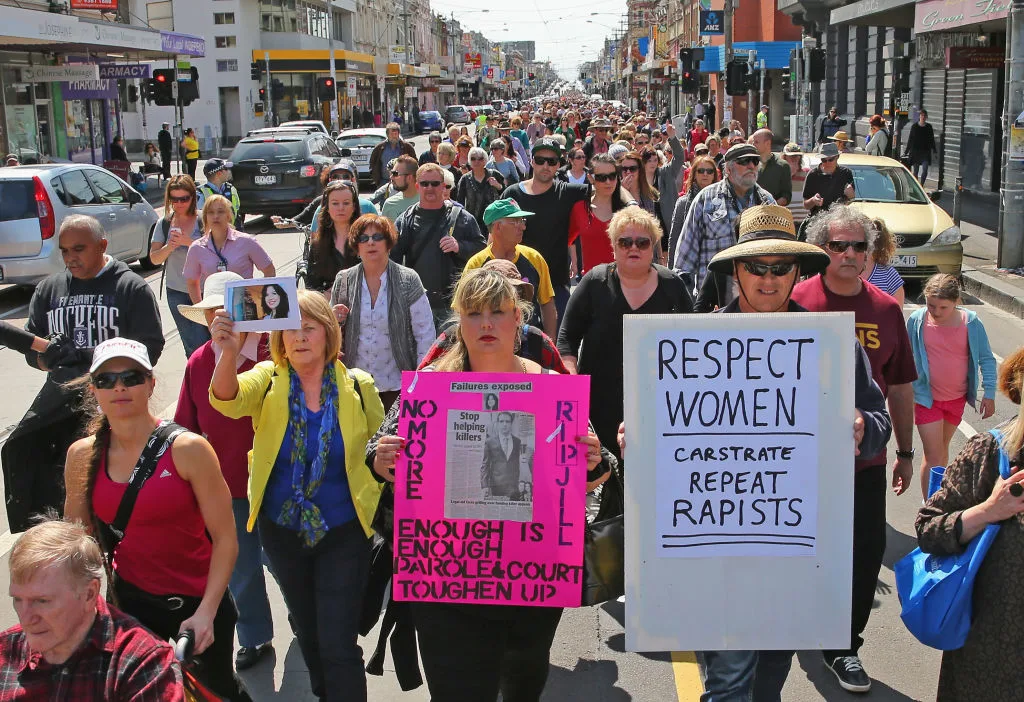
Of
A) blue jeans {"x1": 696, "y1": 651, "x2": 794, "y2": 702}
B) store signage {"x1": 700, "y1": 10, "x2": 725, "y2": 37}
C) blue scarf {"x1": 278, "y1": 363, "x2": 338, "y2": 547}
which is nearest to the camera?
blue jeans {"x1": 696, "y1": 651, "x2": 794, "y2": 702}

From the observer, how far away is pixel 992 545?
3.03m

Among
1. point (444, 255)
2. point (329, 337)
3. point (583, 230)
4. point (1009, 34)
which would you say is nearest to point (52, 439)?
point (329, 337)

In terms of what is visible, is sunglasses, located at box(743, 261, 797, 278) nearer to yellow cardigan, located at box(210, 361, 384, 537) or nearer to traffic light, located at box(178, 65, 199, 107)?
yellow cardigan, located at box(210, 361, 384, 537)

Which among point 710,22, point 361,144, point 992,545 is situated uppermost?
point 710,22

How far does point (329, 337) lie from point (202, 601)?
1.06 metres

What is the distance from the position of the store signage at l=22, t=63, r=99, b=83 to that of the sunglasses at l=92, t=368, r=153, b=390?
93.5 feet

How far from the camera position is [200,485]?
3.49 meters

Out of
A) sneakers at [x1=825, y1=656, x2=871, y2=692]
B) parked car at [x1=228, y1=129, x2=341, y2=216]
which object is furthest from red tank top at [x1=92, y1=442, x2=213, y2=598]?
parked car at [x1=228, y1=129, x2=341, y2=216]

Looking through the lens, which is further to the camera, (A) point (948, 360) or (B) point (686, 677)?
(A) point (948, 360)

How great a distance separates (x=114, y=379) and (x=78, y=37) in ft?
85.4

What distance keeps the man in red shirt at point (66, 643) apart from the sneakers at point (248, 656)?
196cm

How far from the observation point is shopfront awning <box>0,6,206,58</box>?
77.8ft

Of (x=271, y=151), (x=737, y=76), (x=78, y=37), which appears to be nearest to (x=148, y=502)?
(x=271, y=151)

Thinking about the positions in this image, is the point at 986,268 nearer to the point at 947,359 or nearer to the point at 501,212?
the point at 947,359
